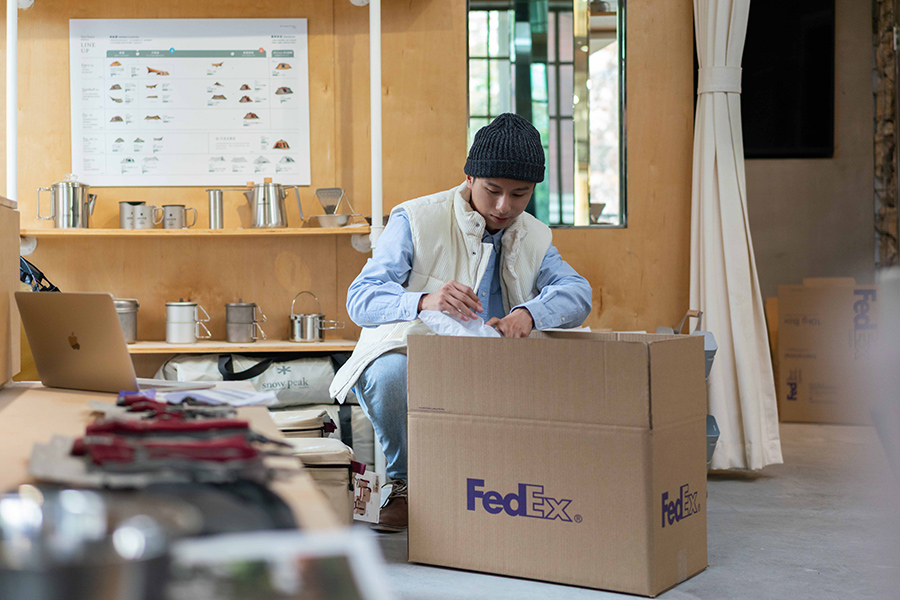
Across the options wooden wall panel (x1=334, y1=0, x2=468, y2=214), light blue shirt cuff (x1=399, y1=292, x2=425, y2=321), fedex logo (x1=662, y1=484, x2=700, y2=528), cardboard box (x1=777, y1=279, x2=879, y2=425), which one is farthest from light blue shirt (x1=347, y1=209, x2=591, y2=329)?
cardboard box (x1=777, y1=279, x2=879, y2=425)

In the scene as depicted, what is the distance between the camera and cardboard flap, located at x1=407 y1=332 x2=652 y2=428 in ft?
5.29

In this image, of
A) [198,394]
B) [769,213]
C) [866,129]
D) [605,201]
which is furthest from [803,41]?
[198,394]

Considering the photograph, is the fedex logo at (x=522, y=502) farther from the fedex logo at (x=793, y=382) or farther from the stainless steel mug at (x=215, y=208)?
the fedex logo at (x=793, y=382)

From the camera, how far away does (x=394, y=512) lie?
2137mm

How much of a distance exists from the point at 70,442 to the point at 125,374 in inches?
17.9

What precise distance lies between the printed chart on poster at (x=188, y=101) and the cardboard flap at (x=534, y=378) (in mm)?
1566

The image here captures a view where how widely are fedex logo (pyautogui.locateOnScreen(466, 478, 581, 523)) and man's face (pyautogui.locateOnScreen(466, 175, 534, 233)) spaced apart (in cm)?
78

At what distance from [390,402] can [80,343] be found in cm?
102

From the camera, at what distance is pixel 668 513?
168 centimetres

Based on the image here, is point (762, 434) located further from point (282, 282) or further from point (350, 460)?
point (282, 282)

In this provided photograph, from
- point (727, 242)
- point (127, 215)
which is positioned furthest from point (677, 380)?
point (127, 215)

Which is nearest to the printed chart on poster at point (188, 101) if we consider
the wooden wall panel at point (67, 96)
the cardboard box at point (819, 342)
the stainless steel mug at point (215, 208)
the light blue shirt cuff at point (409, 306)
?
the wooden wall panel at point (67, 96)

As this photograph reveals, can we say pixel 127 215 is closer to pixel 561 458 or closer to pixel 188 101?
pixel 188 101

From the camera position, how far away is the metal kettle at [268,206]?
292 centimetres
